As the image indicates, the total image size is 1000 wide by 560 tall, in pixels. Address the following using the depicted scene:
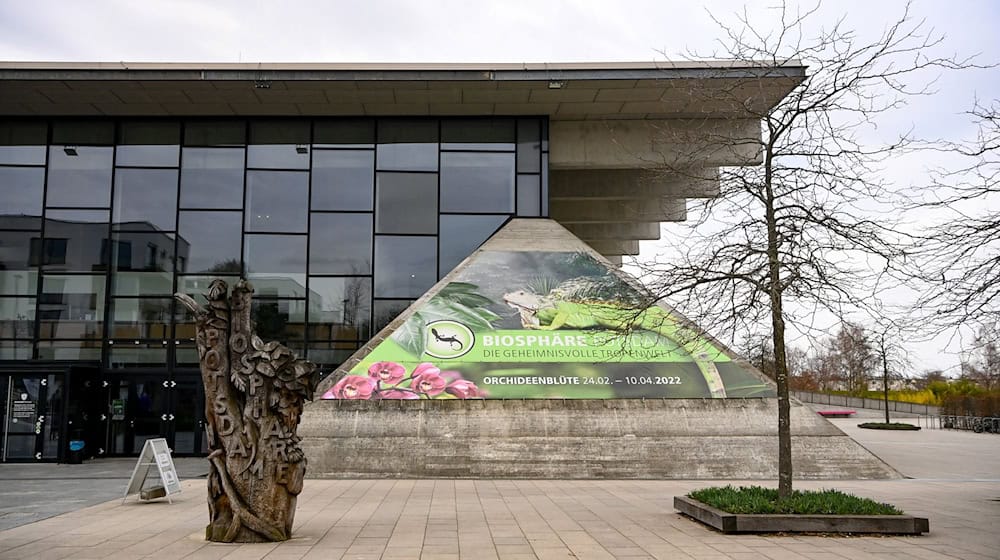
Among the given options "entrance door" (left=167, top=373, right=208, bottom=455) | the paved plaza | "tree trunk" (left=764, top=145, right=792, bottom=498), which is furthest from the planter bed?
"entrance door" (left=167, top=373, right=208, bottom=455)

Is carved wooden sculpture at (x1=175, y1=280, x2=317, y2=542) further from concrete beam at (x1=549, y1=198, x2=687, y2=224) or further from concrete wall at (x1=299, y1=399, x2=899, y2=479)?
concrete beam at (x1=549, y1=198, x2=687, y2=224)

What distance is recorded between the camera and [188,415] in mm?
22406

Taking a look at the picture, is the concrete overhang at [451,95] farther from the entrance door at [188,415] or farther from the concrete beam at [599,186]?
the entrance door at [188,415]

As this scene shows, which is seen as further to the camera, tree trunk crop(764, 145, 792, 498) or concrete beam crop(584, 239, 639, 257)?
concrete beam crop(584, 239, 639, 257)

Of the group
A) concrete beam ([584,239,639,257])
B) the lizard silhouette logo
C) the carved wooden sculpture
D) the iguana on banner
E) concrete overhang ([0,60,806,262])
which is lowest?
the carved wooden sculpture

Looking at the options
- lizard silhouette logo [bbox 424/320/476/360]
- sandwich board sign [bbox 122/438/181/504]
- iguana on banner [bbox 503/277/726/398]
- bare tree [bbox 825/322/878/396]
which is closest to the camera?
bare tree [bbox 825/322/878/396]

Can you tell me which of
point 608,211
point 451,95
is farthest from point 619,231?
point 451,95

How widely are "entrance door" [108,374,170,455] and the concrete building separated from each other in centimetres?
5

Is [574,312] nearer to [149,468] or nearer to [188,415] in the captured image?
[149,468]

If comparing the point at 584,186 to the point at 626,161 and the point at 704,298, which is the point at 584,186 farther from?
the point at 704,298

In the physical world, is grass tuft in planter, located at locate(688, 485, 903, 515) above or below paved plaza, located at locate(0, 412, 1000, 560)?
above

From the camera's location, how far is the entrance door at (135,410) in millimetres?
22375

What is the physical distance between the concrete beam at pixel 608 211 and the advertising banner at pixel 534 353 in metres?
11.4

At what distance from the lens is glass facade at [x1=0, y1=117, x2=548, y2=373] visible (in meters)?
23.0
